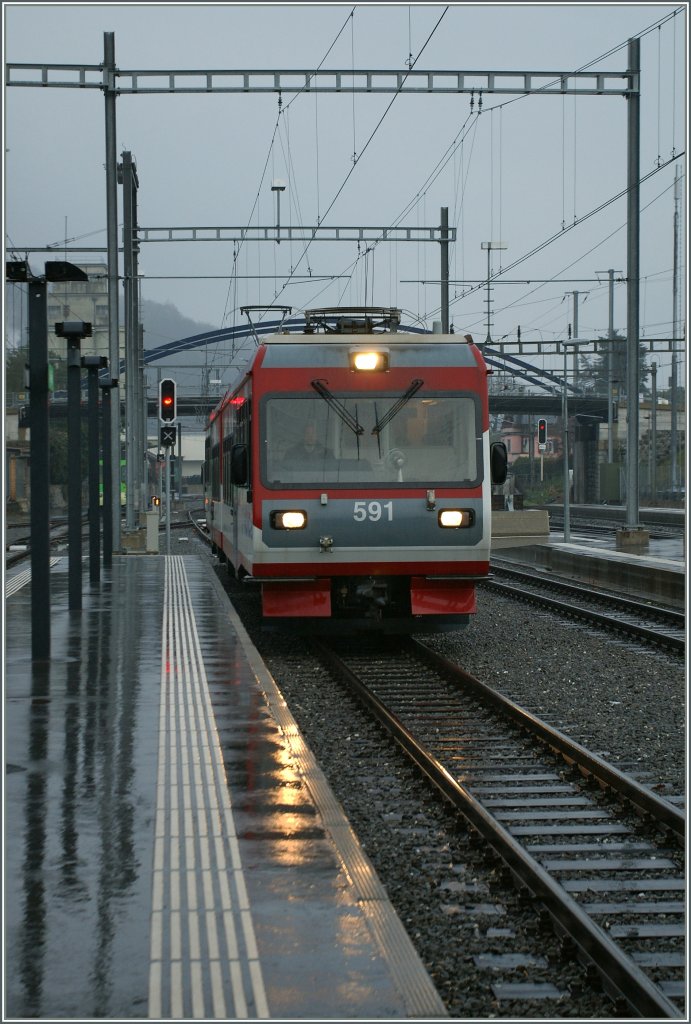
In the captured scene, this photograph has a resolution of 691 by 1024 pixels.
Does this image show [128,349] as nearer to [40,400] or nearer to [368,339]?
[368,339]

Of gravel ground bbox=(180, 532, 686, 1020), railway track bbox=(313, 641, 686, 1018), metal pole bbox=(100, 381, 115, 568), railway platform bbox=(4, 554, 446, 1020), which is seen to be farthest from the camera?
metal pole bbox=(100, 381, 115, 568)

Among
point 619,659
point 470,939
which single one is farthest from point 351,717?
point 470,939

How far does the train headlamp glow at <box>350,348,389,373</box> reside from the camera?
44.3 ft

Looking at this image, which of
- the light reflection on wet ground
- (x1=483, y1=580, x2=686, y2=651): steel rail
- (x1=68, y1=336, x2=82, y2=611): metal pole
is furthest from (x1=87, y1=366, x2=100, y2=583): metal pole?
the light reflection on wet ground

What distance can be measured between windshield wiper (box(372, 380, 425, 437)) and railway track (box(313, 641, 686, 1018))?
2.57 meters

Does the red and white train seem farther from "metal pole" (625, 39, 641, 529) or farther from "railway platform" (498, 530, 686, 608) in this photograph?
"metal pole" (625, 39, 641, 529)

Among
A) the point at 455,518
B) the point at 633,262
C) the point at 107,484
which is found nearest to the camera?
the point at 455,518

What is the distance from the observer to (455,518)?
44.2 ft

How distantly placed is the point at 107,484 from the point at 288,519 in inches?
493

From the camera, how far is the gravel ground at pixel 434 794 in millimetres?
5258

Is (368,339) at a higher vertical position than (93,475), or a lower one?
higher

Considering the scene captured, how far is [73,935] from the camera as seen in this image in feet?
16.5

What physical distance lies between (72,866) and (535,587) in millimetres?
18436

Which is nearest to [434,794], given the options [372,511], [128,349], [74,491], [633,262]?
[372,511]
